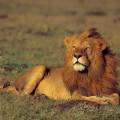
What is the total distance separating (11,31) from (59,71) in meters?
12.6

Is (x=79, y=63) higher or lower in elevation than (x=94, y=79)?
higher

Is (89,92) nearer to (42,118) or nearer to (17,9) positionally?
(42,118)

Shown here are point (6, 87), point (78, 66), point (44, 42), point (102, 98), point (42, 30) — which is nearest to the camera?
point (78, 66)

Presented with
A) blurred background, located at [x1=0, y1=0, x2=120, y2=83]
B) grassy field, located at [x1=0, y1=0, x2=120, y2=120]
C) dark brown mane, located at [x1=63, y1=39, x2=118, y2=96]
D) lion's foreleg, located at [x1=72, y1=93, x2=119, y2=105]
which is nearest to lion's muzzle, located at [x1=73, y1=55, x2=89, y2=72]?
dark brown mane, located at [x1=63, y1=39, x2=118, y2=96]

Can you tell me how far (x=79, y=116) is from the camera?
24.5 ft

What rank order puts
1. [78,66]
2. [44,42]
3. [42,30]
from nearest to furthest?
[78,66] < [44,42] < [42,30]

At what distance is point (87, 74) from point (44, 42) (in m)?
10.4

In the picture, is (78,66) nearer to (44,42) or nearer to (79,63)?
(79,63)

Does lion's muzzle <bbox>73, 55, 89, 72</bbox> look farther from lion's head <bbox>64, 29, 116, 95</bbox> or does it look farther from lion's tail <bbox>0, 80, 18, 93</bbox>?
lion's tail <bbox>0, 80, 18, 93</bbox>

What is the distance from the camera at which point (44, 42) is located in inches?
758

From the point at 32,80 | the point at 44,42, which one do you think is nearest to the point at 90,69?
the point at 32,80

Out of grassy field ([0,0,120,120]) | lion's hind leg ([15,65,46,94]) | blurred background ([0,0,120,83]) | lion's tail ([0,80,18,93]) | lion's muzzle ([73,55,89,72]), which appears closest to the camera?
grassy field ([0,0,120,120])

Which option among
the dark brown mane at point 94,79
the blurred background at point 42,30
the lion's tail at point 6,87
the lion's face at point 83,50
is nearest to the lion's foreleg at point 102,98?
the dark brown mane at point 94,79

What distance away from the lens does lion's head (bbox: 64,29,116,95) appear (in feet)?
29.2
